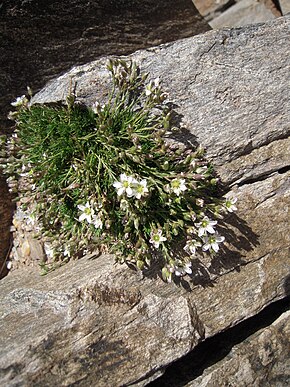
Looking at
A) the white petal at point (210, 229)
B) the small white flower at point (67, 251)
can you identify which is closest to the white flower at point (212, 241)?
the white petal at point (210, 229)

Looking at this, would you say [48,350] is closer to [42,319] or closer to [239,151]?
[42,319]

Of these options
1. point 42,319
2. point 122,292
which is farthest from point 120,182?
point 42,319

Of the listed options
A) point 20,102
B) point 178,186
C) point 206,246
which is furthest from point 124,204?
point 20,102

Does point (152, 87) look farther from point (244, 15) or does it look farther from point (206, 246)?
point (244, 15)

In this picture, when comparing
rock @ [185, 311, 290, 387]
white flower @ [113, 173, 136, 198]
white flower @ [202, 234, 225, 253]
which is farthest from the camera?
rock @ [185, 311, 290, 387]

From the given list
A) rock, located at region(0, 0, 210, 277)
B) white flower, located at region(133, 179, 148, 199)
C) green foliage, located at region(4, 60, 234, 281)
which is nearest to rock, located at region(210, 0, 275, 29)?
rock, located at region(0, 0, 210, 277)

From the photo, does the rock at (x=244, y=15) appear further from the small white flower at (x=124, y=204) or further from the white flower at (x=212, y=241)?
the small white flower at (x=124, y=204)

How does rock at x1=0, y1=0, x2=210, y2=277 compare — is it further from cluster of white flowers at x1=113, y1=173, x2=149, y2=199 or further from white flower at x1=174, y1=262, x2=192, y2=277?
white flower at x1=174, y1=262, x2=192, y2=277
